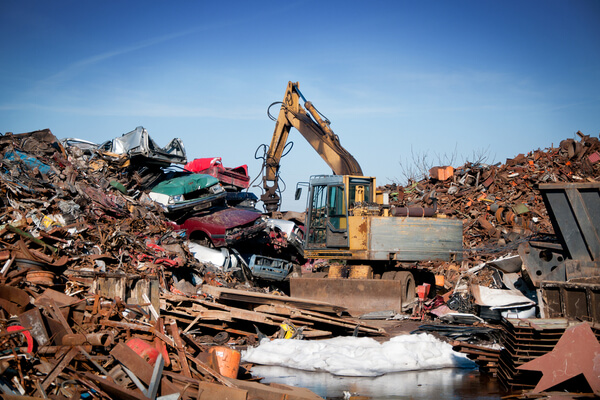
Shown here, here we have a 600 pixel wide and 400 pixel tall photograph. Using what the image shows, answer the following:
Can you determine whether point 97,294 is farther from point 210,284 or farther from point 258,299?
point 210,284

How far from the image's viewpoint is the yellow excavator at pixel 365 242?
1199 cm

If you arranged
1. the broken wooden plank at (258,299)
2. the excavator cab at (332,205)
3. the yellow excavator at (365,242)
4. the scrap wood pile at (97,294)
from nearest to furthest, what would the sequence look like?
the scrap wood pile at (97,294) < the broken wooden plank at (258,299) < the yellow excavator at (365,242) < the excavator cab at (332,205)

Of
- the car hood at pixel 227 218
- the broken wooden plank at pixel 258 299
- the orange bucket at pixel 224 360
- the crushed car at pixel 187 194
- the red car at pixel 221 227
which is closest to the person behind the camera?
the orange bucket at pixel 224 360

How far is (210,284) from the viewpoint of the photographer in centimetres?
1244

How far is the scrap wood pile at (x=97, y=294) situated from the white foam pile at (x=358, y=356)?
0.91 meters

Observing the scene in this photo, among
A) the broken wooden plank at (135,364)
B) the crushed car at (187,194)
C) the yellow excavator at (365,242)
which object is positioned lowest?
the broken wooden plank at (135,364)

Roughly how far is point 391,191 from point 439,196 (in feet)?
8.80

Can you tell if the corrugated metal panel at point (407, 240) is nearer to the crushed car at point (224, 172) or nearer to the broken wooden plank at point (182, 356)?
the crushed car at point (224, 172)

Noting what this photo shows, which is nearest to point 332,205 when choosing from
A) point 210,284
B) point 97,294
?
point 210,284

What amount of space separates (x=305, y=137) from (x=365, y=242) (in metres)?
4.52

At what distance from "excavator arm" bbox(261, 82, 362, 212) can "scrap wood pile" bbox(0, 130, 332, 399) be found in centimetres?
389

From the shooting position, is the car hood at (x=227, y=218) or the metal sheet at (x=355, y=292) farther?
the car hood at (x=227, y=218)

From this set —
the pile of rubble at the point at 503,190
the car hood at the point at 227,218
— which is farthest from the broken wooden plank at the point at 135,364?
the pile of rubble at the point at 503,190

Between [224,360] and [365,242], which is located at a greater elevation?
[365,242]
